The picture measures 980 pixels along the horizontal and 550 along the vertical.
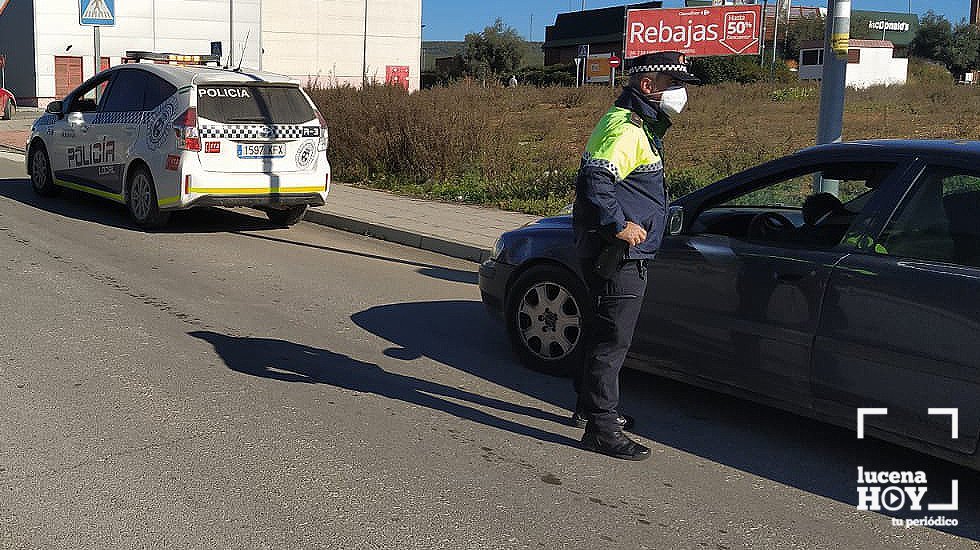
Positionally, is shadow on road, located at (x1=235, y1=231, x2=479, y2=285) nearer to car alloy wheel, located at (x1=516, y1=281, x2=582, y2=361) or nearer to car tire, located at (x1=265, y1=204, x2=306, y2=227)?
car tire, located at (x1=265, y1=204, x2=306, y2=227)

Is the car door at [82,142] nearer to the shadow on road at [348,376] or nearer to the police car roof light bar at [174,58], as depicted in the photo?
the police car roof light bar at [174,58]

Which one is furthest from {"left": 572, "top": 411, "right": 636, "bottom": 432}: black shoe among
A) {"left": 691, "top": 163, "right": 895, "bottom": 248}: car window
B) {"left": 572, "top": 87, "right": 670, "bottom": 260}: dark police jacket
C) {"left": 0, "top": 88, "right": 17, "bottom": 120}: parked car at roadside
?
{"left": 0, "top": 88, "right": 17, "bottom": 120}: parked car at roadside

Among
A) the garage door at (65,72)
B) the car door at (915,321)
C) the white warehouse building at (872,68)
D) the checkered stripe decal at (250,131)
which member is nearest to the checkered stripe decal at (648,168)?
the car door at (915,321)

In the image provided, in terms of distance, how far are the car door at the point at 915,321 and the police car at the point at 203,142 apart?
796 centimetres

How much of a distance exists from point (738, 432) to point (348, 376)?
2.30 metres

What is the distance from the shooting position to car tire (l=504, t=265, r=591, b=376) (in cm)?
612

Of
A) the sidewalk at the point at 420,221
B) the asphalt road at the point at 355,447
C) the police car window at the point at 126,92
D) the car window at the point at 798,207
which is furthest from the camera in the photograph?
the police car window at the point at 126,92

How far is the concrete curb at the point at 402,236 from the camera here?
1103 centimetres

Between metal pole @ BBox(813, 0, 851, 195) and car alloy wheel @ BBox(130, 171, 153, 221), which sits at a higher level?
metal pole @ BBox(813, 0, 851, 195)

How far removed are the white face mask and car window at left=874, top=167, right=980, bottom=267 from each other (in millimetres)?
1115

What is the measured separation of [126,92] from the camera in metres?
12.4

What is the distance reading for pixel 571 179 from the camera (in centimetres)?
1516

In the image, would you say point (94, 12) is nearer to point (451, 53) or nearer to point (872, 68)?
point (872, 68)

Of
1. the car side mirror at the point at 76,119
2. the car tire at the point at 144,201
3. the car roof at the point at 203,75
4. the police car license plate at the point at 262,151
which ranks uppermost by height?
the car roof at the point at 203,75
